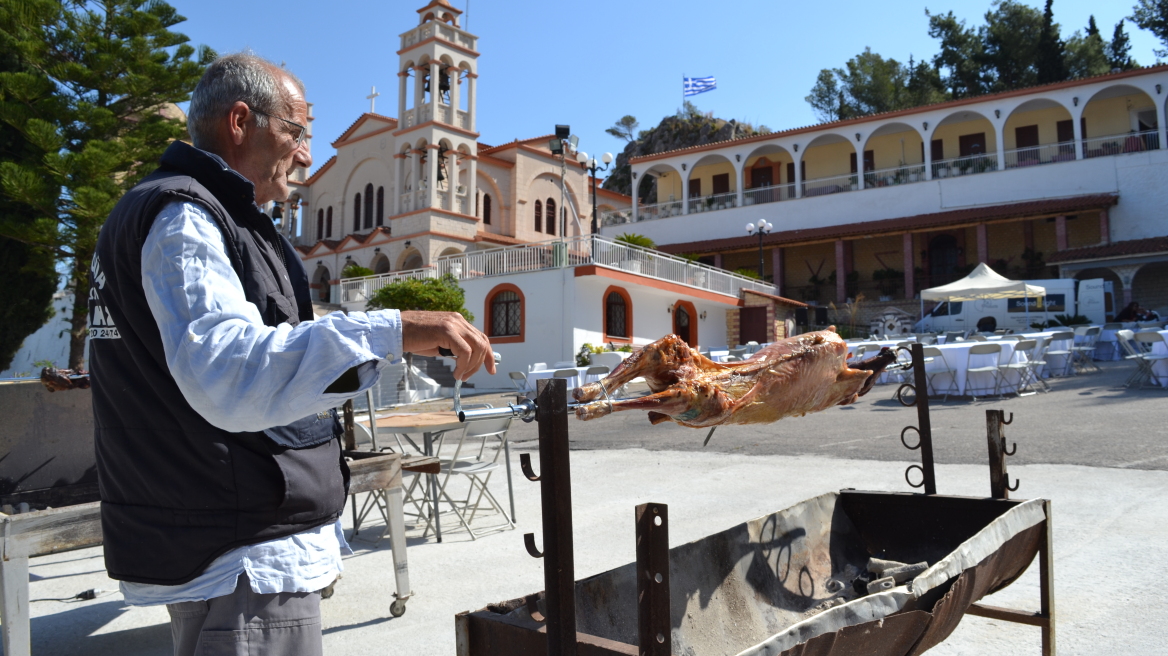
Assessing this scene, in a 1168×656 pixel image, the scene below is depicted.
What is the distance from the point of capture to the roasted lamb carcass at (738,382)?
229cm

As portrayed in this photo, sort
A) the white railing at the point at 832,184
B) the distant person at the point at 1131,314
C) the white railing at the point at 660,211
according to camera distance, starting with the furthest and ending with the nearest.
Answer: the white railing at the point at 660,211 → the white railing at the point at 832,184 → the distant person at the point at 1131,314

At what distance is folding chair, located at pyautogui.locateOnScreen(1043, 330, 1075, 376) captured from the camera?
14008mm

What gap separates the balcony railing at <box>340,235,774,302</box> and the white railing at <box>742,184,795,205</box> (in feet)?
27.4

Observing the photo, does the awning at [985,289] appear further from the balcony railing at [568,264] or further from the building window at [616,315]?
the building window at [616,315]

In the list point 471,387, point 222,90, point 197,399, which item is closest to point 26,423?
point 222,90

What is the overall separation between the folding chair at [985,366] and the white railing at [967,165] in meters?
20.0

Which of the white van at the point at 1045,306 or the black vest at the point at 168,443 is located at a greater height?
the white van at the point at 1045,306

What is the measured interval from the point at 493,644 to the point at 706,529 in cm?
349

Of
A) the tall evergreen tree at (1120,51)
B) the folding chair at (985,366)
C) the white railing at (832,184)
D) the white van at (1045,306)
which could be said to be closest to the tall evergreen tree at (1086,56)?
the tall evergreen tree at (1120,51)

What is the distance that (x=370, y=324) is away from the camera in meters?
1.27

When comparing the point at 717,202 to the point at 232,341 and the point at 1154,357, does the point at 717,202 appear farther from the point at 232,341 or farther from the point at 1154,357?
the point at 232,341

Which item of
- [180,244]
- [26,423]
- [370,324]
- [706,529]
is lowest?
[706,529]

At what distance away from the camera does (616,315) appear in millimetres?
22078

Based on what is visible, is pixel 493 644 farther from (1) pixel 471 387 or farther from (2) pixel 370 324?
(1) pixel 471 387
